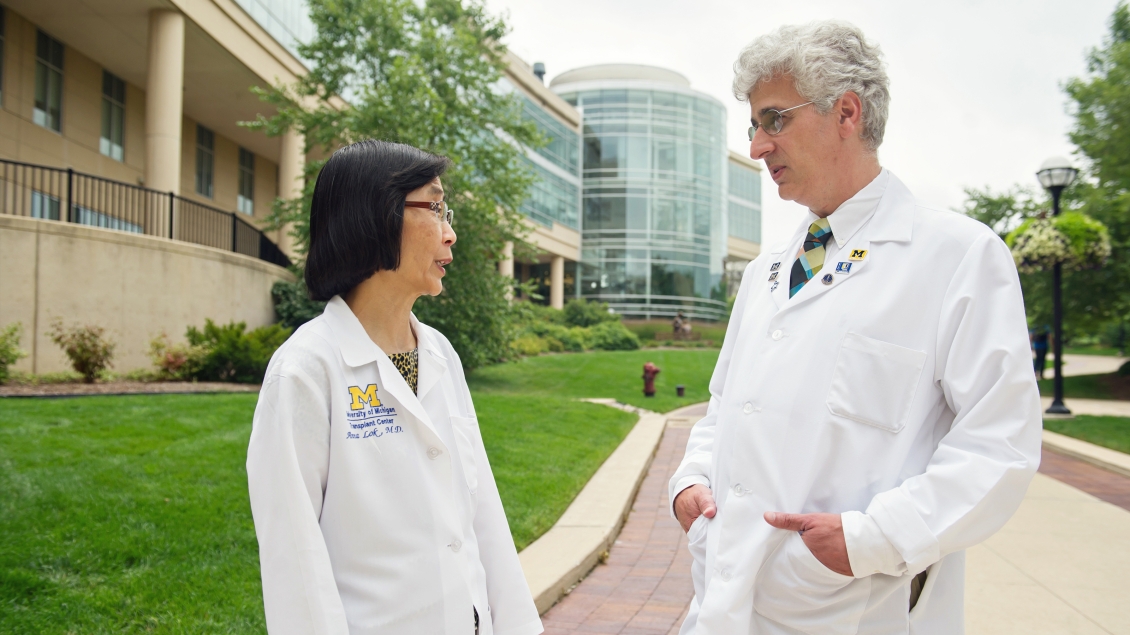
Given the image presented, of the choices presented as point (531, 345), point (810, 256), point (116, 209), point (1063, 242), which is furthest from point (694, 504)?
point (531, 345)

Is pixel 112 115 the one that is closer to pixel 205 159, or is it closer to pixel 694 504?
pixel 205 159

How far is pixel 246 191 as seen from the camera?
2742 cm

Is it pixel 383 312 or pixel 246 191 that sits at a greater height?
pixel 246 191

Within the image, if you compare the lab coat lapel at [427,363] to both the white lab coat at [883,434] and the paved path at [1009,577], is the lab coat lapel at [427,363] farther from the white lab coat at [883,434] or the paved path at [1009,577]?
the paved path at [1009,577]

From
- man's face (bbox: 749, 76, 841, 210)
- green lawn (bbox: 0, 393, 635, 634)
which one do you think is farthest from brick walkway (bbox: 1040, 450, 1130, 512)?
man's face (bbox: 749, 76, 841, 210)

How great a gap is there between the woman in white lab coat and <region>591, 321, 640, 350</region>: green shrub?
30945 millimetres

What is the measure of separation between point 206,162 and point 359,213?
85.3ft

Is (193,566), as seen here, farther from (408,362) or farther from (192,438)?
(192,438)

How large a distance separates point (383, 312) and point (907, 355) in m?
1.42

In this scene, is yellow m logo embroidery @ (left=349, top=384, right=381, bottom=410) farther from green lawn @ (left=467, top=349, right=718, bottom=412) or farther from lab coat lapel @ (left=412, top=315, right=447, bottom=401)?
green lawn @ (left=467, top=349, right=718, bottom=412)

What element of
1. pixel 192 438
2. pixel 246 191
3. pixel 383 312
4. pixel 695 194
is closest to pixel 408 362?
pixel 383 312

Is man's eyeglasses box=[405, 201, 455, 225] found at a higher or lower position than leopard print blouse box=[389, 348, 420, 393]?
higher

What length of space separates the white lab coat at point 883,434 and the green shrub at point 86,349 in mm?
13290

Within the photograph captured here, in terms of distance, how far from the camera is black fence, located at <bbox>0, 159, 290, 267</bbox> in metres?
15.6
